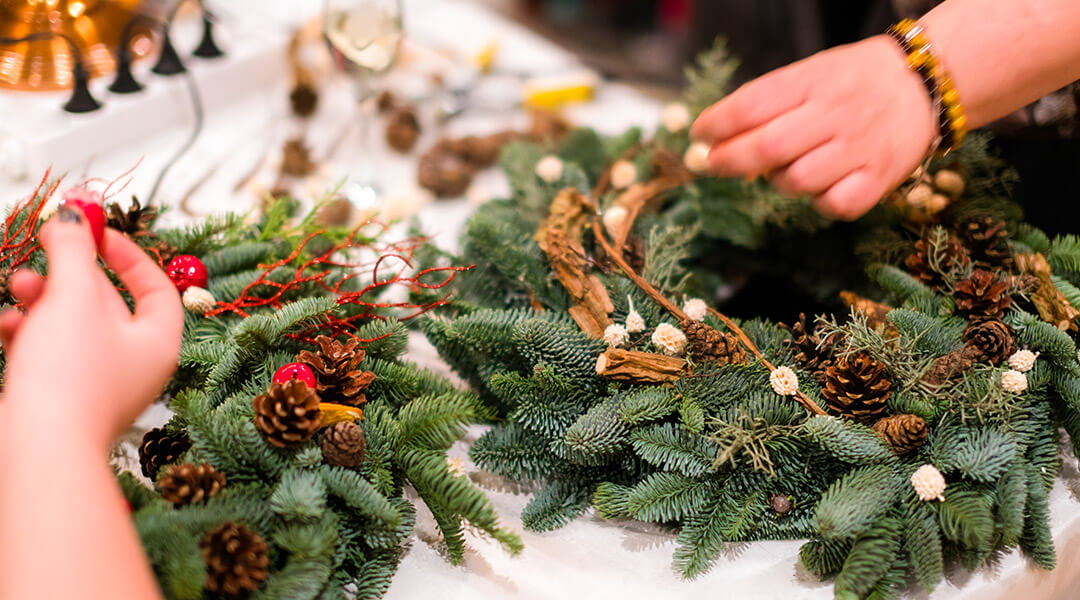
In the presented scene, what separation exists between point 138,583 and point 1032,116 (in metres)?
0.88

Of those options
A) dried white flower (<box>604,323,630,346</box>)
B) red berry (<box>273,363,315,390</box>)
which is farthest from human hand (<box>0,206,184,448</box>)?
dried white flower (<box>604,323,630,346</box>)

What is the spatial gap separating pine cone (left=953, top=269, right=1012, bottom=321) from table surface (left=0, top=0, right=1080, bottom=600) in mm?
143

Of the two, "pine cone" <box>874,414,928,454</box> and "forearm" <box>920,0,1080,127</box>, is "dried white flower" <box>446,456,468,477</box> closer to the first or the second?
"pine cone" <box>874,414,928,454</box>

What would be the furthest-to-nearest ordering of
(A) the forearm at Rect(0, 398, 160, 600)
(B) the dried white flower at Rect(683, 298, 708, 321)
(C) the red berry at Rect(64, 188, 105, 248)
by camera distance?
(B) the dried white flower at Rect(683, 298, 708, 321)
(C) the red berry at Rect(64, 188, 105, 248)
(A) the forearm at Rect(0, 398, 160, 600)

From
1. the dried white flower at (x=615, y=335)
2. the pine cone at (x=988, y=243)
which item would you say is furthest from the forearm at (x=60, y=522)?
the pine cone at (x=988, y=243)

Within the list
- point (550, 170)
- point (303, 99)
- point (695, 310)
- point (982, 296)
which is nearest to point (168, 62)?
point (303, 99)

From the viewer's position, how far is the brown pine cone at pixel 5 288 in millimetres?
562

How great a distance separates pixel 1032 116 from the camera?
784mm

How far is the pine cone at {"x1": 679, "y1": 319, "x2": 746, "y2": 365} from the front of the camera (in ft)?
1.98

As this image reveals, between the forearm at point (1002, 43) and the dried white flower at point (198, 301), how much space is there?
0.61 meters

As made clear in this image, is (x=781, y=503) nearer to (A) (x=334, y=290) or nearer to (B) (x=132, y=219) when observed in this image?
(A) (x=334, y=290)

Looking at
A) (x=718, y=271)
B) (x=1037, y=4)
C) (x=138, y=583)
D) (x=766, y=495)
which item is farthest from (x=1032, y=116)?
(x=138, y=583)

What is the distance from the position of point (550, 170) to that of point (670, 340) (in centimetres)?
29

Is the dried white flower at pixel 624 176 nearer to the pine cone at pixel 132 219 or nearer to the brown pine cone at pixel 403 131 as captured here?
the brown pine cone at pixel 403 131
